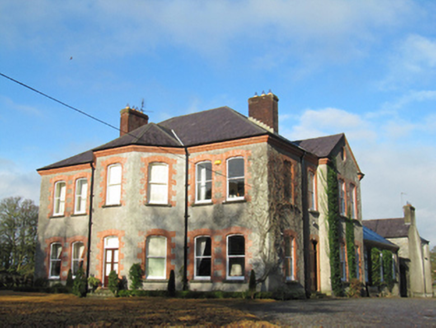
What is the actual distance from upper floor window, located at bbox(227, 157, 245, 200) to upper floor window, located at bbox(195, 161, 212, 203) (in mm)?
1076

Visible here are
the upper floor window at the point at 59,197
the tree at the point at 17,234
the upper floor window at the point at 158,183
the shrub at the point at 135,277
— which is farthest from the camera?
the tree at the point at 17,234

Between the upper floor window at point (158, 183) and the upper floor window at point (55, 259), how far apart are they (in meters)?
7.58

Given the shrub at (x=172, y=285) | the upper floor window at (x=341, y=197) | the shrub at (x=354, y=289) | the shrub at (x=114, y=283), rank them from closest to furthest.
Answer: the shrub at (x=172, y=285) → the shrub at (x=114, y=283) → the shrub at (x=354, y=289) → the upper floor window at (x=341, y=197)

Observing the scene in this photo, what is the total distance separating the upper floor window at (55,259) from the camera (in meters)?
26.3

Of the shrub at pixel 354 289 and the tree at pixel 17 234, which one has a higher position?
the tree at pixel 17 234

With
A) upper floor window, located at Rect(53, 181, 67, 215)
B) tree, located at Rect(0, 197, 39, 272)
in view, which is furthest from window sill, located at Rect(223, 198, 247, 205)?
tree, located at Rect(0, 197, 39, 272)

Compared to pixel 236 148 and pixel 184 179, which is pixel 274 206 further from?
pixel 184 179

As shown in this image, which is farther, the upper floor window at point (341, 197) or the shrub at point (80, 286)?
the upper floor window at point (341, 197)

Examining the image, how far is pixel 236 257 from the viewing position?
21297 mm

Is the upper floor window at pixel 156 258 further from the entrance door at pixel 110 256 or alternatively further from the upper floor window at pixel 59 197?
the upper floor window at pixel 59 197

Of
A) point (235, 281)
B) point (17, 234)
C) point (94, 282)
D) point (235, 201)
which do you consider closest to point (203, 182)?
Result: point (235, 201)

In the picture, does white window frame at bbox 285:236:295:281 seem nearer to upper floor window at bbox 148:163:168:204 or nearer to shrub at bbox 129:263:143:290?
upper floor window at bbox 148:163:168:204

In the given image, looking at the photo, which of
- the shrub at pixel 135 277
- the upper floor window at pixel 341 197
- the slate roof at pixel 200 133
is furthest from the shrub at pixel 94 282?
the upper floor window at pixel 341 197

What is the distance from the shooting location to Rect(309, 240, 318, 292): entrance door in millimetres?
Result: 23956
